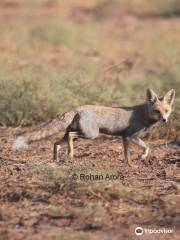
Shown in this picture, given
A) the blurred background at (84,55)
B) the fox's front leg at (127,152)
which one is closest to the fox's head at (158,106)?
the fox's front leg at (127,152)

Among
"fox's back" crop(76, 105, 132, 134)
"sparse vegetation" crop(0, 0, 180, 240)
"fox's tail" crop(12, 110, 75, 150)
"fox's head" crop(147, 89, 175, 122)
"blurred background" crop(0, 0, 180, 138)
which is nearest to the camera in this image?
"sparse vegetation" crop(0, 0, 180, 240)

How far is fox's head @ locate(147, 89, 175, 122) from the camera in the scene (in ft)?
31.2

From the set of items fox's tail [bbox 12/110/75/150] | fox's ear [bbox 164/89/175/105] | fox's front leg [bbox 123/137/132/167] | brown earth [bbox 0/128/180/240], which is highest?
fox's ear [bbox 164/89/175/105]

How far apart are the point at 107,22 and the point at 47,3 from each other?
605 centimetres

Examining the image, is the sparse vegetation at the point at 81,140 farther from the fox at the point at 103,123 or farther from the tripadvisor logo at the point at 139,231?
the fox at the point at 103,123

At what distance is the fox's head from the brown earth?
589mm

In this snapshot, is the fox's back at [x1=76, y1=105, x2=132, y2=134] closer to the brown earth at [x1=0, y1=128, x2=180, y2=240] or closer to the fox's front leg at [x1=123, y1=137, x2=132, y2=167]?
the fox's front leg at [x1=123, y1=137, x2=132, y2=167]

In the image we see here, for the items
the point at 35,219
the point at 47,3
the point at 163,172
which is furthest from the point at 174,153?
the point at 47,3

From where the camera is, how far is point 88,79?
12562 mm

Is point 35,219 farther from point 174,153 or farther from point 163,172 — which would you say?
point 174,153

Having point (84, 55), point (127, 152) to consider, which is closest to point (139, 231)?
point (127, 152)

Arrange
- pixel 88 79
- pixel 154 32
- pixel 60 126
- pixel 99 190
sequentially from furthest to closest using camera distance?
1. pixel 154 32
2. pixel 88 79
3. pixel 60 126
4. pixel 99 190

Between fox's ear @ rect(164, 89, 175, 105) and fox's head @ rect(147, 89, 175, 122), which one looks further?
fox's ear @ rect(164, 89, 175, 105)

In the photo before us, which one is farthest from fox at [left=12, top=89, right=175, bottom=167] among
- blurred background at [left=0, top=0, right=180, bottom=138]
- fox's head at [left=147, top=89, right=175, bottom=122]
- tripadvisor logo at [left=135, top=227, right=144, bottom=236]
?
tripadvisor logo at [left=135, top=227, right=144, bottom=236]
